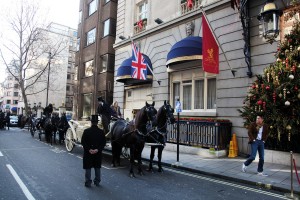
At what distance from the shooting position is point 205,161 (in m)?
11.0

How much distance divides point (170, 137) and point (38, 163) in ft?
22.7

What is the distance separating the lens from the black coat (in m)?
6.80

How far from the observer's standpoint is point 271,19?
30.8ft

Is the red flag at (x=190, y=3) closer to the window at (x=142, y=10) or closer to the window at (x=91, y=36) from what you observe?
the window at (x=142, y=10)

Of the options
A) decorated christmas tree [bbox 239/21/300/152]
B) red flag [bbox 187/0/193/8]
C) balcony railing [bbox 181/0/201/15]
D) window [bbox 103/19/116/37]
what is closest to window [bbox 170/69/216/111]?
balcony railing [bbox 181/0/201/15]

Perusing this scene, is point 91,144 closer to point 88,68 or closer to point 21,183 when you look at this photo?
point 21,183

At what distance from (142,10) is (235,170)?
1513 cm

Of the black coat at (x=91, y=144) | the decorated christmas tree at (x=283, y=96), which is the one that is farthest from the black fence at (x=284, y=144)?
the black coat at (x=91, y=144)

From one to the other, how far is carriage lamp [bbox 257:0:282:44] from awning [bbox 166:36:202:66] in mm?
4277

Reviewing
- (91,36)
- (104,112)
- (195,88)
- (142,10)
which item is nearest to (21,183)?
(104,112)

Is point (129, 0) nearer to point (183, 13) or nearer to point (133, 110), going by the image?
point (183, 13)

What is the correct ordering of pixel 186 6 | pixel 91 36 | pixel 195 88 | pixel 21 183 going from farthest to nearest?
pixel 91 36, pixel 186 6, pixel 195 88, pixel 21 183

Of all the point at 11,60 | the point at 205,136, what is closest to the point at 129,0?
the point at 205,136

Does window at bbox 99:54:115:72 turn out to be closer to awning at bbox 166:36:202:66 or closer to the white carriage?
awning at bbox 166:36:202:66
